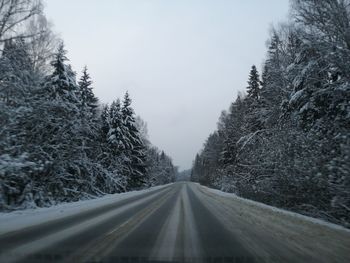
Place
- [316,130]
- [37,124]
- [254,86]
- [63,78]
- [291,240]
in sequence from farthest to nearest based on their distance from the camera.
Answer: [254,86], [63,78], [37,124], [316,130], [291,240]

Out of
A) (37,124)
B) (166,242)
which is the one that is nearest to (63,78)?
(37,124)

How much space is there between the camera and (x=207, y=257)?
8.58 meters

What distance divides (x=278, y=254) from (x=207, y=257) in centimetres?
142

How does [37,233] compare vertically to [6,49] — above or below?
below

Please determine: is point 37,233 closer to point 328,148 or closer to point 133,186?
point 328,148

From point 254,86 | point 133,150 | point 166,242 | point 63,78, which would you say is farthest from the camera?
point 133,150

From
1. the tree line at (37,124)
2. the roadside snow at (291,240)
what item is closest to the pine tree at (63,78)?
the tree line at (37,124)

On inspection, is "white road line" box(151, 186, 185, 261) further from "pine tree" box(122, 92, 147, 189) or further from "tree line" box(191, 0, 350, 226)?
"pine tree" box(122, 92, 147, 189)

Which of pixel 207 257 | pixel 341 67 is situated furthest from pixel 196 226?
pixel 341 67

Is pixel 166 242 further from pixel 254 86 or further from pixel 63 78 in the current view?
pixel 254 86

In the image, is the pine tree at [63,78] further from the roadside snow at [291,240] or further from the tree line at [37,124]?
the roadside snow at [291,240]

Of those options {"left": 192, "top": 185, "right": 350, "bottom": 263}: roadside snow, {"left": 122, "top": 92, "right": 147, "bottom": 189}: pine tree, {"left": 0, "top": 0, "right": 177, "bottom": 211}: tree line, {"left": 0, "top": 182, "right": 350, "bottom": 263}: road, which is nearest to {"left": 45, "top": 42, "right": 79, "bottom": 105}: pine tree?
{"left": 0, "top": 0, "right": 177, "bottom": 211}: tree line

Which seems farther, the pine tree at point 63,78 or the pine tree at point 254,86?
the pine tree at point 254,86

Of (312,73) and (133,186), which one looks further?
(133,186)
